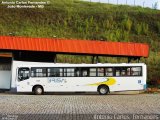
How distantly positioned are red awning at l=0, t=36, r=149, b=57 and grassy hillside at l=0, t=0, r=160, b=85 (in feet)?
48.4

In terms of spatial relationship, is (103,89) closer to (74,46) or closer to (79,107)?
(74,46)

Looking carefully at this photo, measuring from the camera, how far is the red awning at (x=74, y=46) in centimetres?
3625

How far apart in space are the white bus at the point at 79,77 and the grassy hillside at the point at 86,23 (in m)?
19.4

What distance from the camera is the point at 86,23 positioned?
206 ft

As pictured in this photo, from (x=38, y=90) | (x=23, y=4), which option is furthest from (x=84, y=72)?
(x=23, y=4)

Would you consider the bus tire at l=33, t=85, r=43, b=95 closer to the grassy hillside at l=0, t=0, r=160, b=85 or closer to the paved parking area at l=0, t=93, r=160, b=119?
the paved parking area at l=0, t=93, r=160, b=119

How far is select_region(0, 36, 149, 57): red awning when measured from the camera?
3625 cm

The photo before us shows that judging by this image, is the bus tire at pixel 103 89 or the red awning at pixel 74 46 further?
the red awning at pixel 74 46

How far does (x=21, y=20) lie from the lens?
63844 millimetres

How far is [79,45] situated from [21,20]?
93.0 feet

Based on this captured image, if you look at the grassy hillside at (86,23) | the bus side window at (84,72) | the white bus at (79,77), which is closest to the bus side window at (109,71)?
the white bus at (79,77)

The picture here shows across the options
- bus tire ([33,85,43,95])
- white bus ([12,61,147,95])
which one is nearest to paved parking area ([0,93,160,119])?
white bus ([12,61,147,95])

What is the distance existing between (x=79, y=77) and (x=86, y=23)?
30292 mm

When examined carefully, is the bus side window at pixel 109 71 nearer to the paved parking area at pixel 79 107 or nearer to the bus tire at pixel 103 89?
the bus tire at pixel 103 89
